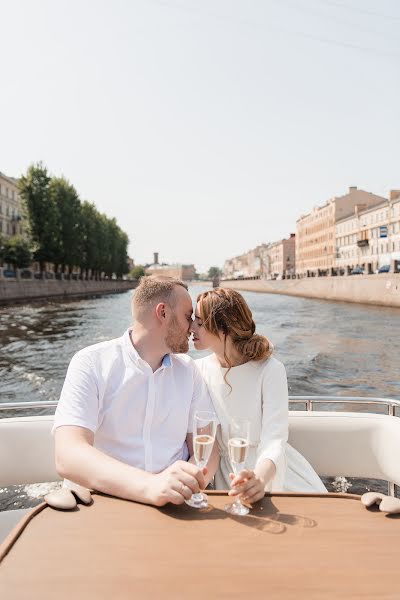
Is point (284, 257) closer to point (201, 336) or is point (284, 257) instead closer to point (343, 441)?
point (343, 441)

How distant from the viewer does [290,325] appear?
23.5 m

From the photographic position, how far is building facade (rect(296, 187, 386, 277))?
7838 cm

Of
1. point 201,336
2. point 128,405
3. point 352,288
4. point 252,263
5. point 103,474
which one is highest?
point 252,263

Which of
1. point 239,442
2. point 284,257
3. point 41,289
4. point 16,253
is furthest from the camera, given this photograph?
point 284,257

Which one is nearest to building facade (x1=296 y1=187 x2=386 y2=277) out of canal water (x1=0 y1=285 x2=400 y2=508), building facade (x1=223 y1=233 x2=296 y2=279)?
building facade (x1=223 y1=233 x2=296 y2=279)

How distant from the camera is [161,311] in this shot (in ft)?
8.17

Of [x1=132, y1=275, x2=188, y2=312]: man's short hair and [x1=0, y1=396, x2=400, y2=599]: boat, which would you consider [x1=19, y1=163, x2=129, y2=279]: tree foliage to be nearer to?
[x1=132, y1=275, x2=188, y2=312]: man's short hair

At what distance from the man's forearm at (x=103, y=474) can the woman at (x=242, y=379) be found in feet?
2.60

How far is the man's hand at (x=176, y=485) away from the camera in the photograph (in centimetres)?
167

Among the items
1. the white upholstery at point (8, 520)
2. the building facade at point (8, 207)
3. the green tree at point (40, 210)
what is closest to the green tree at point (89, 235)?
the building facade at point (8, 207)

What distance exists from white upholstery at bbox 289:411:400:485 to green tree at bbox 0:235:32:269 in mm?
45461

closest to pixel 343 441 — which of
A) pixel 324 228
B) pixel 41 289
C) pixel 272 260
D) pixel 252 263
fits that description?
pixel 41 289

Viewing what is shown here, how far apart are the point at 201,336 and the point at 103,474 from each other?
0.99 metres

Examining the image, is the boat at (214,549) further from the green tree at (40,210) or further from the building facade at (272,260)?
the building facade at (272,260)
